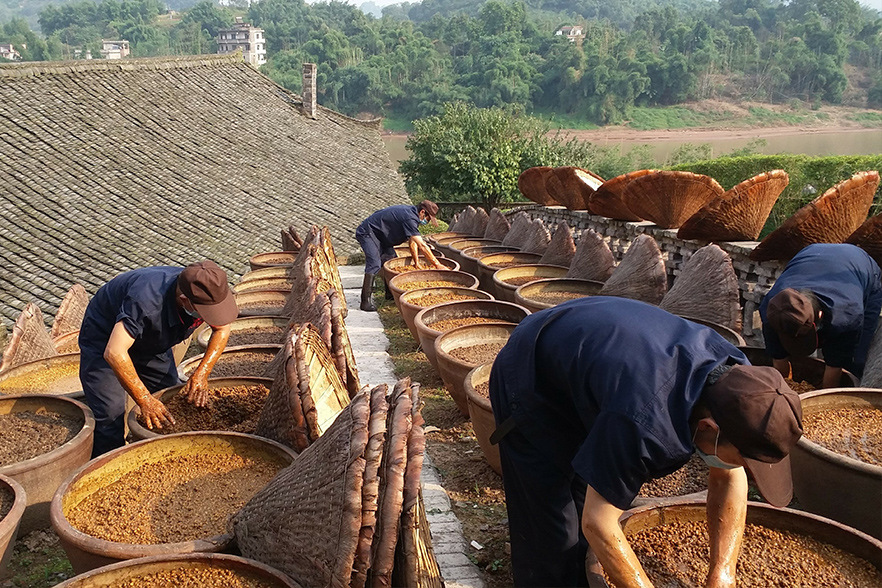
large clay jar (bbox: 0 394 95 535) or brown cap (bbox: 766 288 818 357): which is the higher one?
brown cap (bbox: 766 288 818 357)

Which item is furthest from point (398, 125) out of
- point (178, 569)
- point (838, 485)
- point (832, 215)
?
point (178, 569)

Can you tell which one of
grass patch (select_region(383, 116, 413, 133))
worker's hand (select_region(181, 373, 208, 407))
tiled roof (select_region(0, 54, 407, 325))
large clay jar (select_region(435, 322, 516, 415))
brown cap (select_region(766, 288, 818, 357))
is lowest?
grass patch (select_region(383, 116, 413, 133))

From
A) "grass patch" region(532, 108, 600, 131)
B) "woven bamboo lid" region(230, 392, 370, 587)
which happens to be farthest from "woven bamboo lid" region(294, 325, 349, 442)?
"grass patch" region(532, 108, 600, 131)

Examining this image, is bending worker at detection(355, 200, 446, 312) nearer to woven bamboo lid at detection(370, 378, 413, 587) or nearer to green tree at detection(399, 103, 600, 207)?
woven bamboo lid at detection(370, 378, 413, 587)

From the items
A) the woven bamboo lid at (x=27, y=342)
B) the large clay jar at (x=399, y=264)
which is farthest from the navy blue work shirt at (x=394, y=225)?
the woven bamboo lid at (x=27, y=342)

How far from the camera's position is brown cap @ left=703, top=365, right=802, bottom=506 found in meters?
1.64

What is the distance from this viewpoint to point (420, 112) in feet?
172

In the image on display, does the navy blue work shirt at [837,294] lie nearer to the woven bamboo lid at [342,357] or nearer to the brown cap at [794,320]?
the brown cap at [794,320]

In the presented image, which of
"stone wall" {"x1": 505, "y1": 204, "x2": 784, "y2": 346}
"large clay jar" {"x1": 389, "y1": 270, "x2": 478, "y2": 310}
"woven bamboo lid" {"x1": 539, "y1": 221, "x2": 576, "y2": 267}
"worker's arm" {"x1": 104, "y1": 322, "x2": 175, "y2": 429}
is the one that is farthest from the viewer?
"woven bamboo lid" {"x1": 539, "y1": 221, "x2": 576, "y2": 267}

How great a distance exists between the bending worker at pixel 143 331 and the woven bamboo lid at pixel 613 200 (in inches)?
221

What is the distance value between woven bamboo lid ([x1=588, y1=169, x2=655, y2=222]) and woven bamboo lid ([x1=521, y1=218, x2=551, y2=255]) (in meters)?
0.89

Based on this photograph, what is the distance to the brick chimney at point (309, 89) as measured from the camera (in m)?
19.4

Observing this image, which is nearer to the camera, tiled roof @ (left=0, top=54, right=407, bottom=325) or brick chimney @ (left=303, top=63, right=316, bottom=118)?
tiled roof @ (left=0, top=54, right=407, bottom=325)

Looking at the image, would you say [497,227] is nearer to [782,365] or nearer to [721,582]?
[782,365]
